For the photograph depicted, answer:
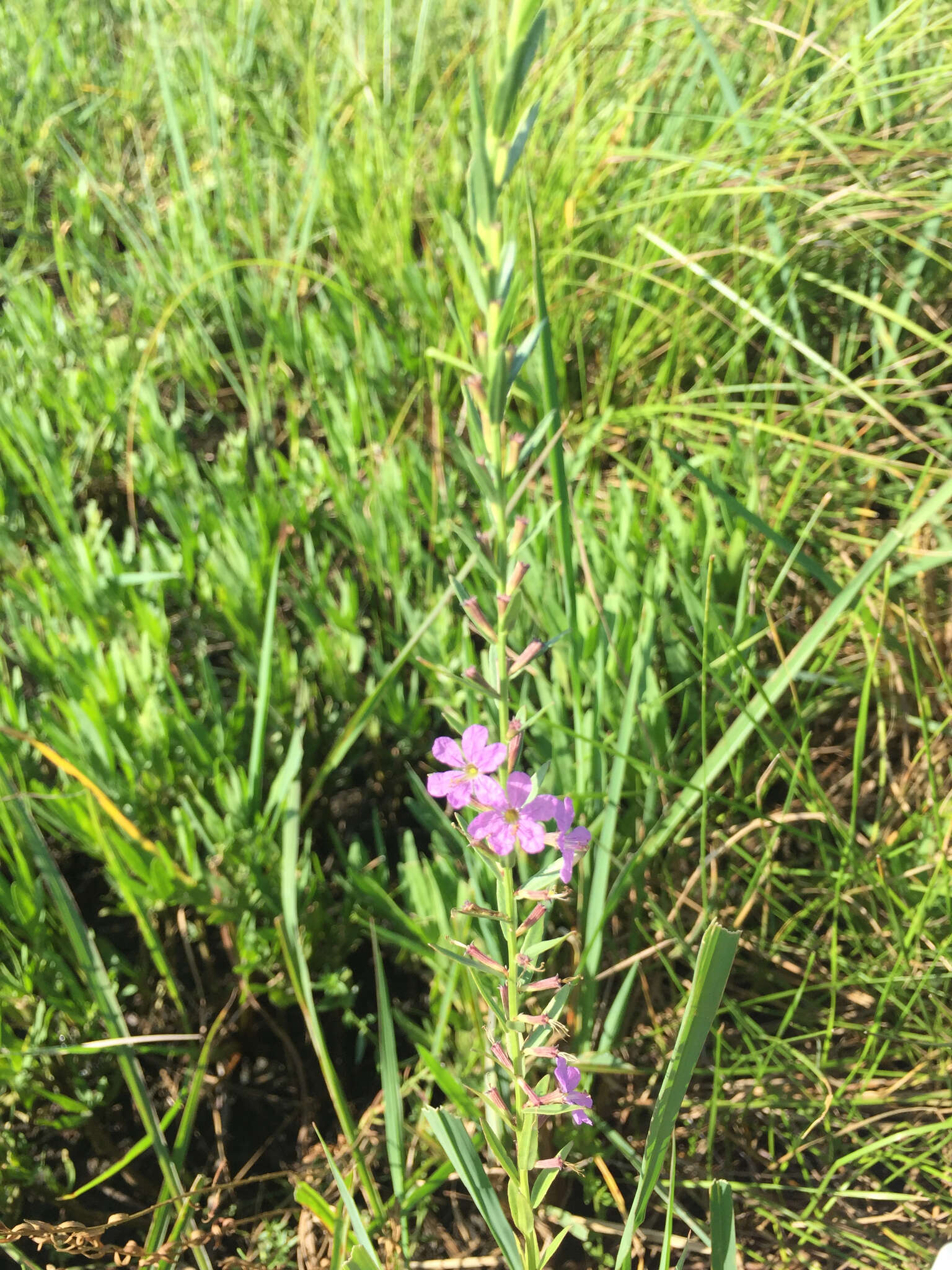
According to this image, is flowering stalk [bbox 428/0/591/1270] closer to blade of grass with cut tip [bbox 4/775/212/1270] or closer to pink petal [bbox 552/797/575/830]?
pink petal [bbox 552/797/575/830]

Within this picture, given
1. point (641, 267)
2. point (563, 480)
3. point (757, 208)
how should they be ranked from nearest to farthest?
point (563, 480), point (641, 267), point (757, 208)

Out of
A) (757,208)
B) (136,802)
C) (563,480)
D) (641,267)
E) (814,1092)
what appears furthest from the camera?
(757,208)

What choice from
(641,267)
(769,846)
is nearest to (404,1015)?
(769,846)

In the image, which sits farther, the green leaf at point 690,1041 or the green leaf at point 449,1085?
the green leaf at point 449,1085

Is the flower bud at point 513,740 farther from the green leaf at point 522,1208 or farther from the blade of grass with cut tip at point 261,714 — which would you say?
the blade of grass with cut tip at point 261,714

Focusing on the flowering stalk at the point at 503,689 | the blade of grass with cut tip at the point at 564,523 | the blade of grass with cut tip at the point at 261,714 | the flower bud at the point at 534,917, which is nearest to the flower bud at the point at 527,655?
the flowering stalk at the point at 503,689

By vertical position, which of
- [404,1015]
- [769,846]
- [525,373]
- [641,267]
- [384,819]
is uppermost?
[641,267]

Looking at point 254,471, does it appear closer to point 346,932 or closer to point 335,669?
point 335,669
